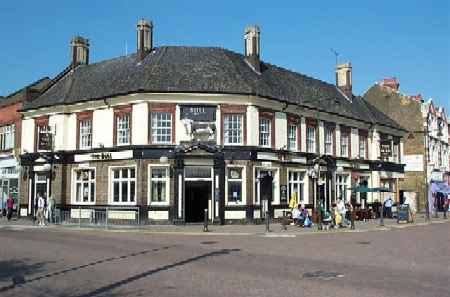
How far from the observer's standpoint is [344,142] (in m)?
41.0

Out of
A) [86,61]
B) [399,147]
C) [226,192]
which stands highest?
[86,61]

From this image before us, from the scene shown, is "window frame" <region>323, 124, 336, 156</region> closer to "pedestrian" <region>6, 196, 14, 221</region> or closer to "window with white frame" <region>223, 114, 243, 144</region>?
"window with white frame" <region>223, 114, 243, 144</region>

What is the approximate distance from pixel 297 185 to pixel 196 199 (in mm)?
7574

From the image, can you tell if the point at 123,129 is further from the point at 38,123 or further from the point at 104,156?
the point at 38,123

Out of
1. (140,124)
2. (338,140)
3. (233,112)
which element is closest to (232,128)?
(233,112)

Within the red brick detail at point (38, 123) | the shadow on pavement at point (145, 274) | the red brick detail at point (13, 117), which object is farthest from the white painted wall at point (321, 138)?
the shadow on pavement at point (145, 274)

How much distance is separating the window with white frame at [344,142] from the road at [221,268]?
2066cm

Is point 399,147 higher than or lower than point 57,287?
higher

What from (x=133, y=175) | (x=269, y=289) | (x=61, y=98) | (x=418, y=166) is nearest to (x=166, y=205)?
(x=133, y=175)

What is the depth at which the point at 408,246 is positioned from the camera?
19.3 meters

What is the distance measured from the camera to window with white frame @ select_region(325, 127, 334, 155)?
39.0 meters

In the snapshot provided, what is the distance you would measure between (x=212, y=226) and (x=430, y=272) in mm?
18052

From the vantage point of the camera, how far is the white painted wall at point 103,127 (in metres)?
33.1

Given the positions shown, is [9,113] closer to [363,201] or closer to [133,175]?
[133,175]
